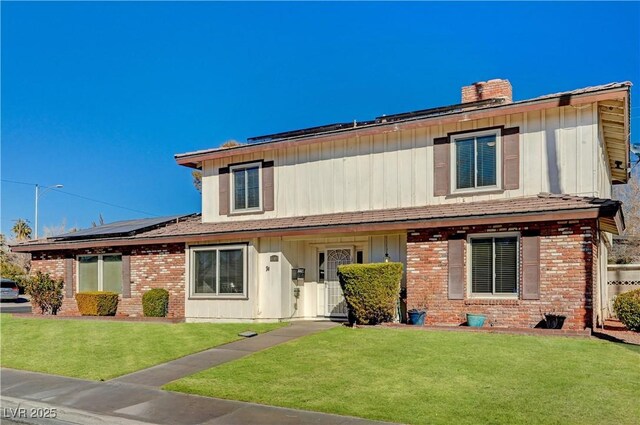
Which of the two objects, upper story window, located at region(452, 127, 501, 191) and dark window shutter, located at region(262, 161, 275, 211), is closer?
upper story window, located at region(452, 127, 501, 191)

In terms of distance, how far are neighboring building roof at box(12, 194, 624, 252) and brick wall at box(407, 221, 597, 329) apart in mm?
458

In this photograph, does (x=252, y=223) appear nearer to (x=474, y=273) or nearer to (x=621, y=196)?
(x=474, y=273)

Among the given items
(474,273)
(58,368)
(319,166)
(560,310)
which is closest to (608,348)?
(560,310)

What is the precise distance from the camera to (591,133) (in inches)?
540

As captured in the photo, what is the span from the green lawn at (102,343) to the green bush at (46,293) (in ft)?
7.37

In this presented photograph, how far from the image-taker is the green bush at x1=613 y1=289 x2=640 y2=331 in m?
12.7

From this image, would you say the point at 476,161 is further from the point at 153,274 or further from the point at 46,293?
the point at 46,293

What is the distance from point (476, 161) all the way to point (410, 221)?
242 centimetres

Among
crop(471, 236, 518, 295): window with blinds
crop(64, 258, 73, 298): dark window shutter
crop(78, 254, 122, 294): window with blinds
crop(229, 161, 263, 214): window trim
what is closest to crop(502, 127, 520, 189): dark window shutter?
crop(471, 236, 518, 295): window with blinds

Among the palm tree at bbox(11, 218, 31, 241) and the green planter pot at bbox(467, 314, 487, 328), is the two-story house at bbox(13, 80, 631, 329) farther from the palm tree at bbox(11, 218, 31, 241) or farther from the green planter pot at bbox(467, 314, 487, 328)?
the palm tree at bbox(11, 218, 31, 241)

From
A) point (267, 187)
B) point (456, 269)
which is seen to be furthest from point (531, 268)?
point (267, 187)

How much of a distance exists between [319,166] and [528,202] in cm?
627

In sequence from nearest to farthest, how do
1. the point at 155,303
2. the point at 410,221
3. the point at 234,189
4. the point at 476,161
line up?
the point at 410,221 < the point at 476,161 < the point at 155,303 < the point at 234,189

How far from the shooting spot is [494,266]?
543 inches
